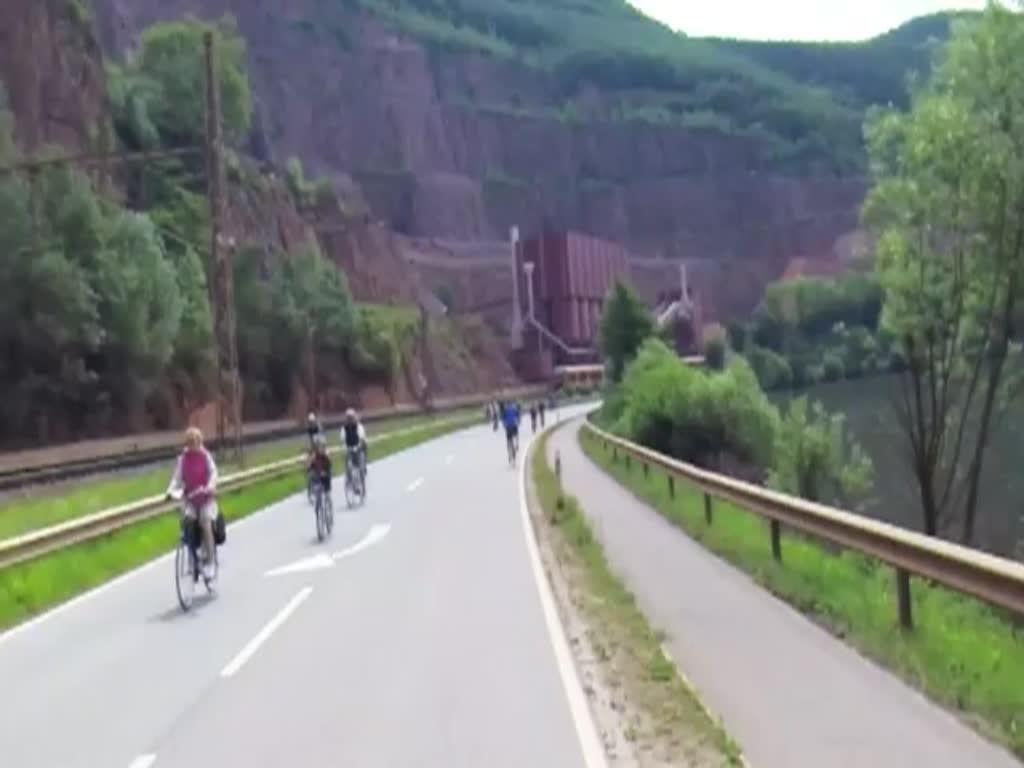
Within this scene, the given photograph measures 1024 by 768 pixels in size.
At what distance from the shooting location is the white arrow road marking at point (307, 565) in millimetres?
18562

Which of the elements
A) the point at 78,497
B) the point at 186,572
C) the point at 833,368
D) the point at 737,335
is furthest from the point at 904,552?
the point at 737,335

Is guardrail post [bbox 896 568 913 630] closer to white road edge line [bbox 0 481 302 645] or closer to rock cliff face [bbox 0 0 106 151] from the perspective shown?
white road edge line [bbox 0 481 302 645]

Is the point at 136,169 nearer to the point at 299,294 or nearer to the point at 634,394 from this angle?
the point at 299,294

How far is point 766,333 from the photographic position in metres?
149

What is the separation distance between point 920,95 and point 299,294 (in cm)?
5964

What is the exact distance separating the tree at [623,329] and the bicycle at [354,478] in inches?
1940

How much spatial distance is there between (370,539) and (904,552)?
12.6m

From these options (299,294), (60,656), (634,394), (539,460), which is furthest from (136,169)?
(60,656)

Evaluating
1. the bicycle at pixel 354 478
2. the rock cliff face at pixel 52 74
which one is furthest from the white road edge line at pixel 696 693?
the rock cliff face at pixel 52 74

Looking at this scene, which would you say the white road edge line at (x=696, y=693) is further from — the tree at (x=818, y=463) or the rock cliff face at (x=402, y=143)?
the rock cliff face at (x=402, y=143)

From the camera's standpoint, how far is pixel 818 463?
40.6 metres

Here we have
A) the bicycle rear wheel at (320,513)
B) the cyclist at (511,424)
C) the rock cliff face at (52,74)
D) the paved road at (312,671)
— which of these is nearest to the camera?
the paved road at (312,671)

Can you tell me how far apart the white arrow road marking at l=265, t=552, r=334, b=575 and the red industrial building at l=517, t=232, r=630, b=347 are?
12889 cm

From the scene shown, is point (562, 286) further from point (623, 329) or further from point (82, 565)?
point (82, 565)
